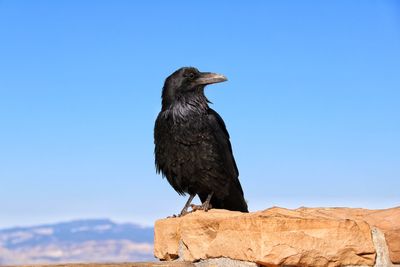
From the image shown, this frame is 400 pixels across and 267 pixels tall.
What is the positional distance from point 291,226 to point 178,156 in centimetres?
→ 251

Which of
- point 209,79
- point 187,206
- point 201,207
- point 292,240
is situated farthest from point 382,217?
point 209,79

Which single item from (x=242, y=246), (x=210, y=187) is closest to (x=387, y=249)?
(x=242, y=246)

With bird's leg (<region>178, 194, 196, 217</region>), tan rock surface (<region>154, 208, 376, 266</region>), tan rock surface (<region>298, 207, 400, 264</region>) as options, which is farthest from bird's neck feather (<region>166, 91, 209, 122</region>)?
tan rock surface (<region>154, 208, 376, 266</region>)

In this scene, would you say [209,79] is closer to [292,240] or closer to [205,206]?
[205,206]

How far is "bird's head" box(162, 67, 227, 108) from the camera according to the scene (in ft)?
19.4

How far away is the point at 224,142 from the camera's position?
19.5 ft

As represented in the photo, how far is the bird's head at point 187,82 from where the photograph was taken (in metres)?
5.90

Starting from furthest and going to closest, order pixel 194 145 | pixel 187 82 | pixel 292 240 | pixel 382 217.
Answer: pixel 187 82 < pixel 194 145 < pixel 382 217 < pixel 292 240

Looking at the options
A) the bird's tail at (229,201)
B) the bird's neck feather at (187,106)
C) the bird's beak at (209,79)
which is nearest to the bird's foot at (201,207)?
the bird's tail at (229,201)

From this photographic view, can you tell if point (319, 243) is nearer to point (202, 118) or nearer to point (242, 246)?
point (242, 246)

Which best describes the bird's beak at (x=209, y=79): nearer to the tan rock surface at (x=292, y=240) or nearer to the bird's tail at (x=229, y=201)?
the bird's tail at (x=229, y=201)

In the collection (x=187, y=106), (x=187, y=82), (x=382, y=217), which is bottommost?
(x=382, y=217)

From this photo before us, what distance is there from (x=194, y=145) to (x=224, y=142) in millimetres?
413

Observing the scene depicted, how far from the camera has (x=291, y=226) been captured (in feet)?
10.8
